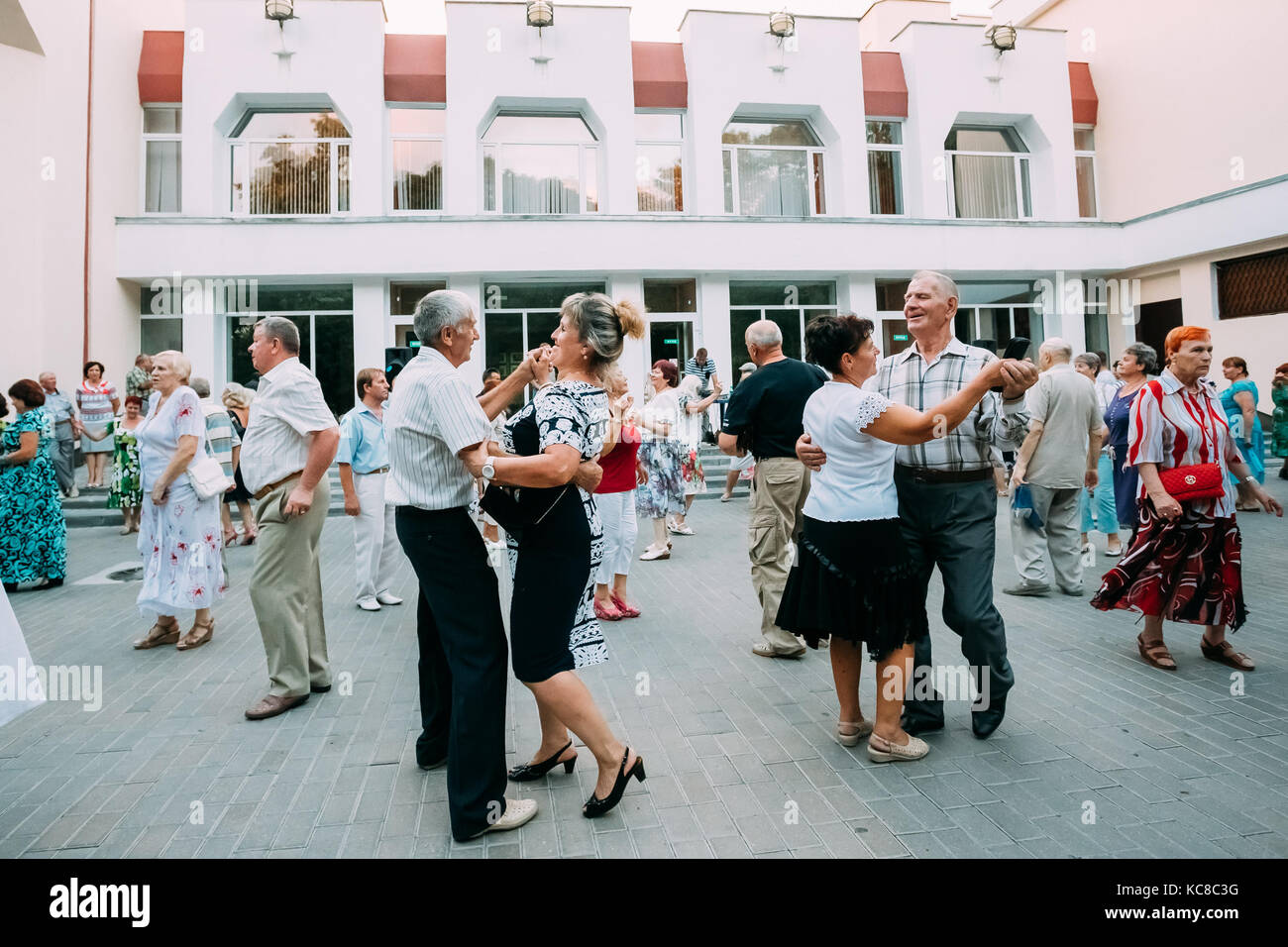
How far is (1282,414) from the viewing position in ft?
42.6

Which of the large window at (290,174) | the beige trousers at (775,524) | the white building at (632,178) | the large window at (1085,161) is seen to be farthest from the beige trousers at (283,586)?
the large window at (1085,161)

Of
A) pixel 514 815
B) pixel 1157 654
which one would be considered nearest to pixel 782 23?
pixel 1157 654

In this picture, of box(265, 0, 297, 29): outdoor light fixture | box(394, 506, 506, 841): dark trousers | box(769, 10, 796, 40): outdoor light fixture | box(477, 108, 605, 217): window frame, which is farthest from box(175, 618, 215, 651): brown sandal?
box(769, 10, 796, 40): outdoor light fixture

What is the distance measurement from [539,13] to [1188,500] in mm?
16918

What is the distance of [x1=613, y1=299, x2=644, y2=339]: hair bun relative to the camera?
327 cm

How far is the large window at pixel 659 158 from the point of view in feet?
60.8

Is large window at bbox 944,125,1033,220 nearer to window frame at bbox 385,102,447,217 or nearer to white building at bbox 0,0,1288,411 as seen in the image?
white building at bbox 0,0,1288,411

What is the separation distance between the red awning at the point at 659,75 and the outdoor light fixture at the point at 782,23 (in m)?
2.15

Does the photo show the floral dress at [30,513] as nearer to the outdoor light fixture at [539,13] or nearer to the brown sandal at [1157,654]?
the brown sandal at [1157,654]

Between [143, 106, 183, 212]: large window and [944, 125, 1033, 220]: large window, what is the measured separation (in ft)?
59.9
